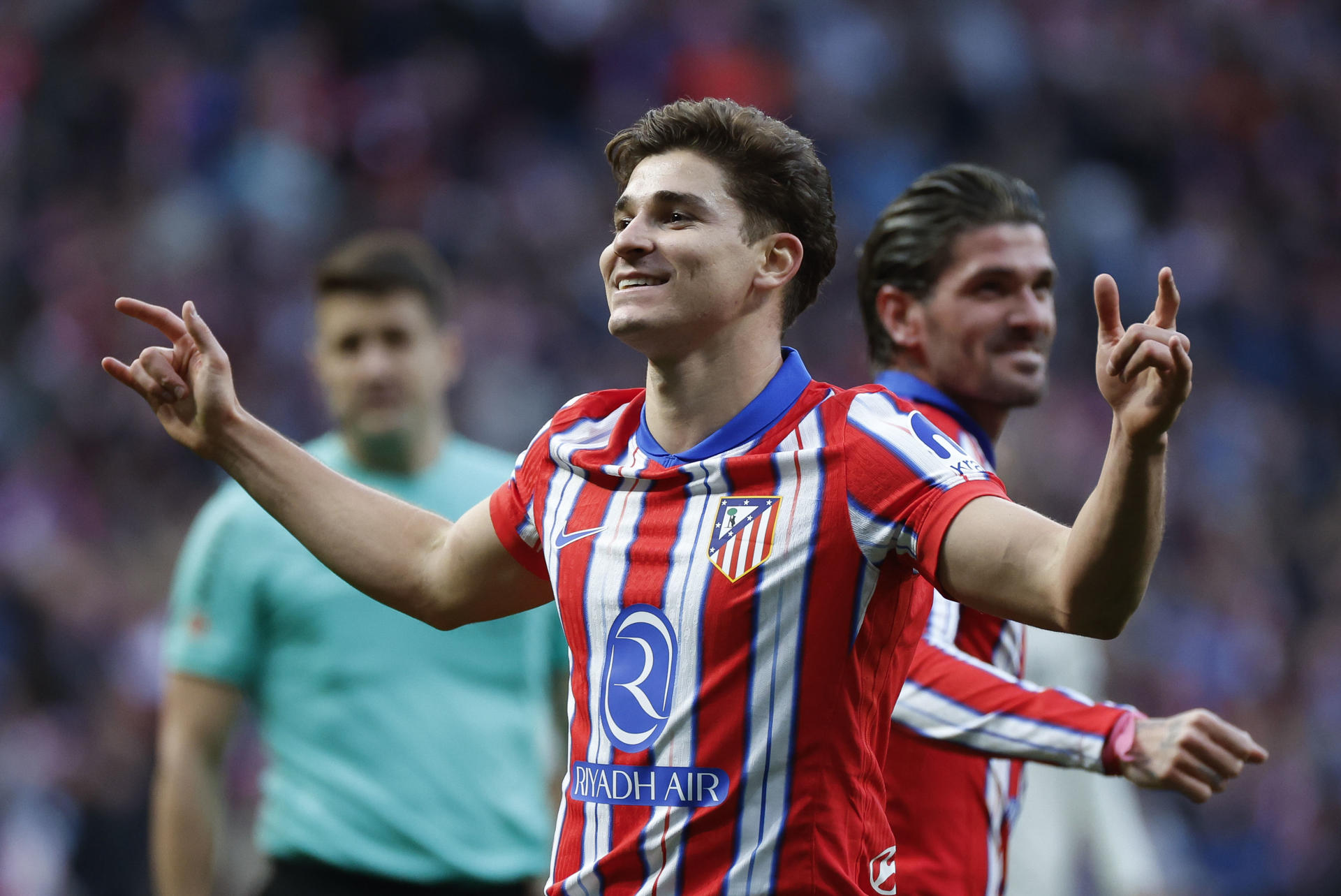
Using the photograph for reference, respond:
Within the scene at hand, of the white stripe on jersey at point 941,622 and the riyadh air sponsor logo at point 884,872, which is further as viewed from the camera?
the white stripe on jersey at point 941,622

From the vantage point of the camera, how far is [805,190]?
2938 mm

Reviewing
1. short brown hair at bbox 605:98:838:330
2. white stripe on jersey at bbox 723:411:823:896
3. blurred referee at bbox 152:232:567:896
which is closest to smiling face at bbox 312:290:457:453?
blurred referee at bbox 152:232:567:896

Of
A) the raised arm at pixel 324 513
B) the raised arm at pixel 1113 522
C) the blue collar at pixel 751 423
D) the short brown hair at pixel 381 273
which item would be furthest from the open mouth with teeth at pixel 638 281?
the short brown hair at pixel 381 273

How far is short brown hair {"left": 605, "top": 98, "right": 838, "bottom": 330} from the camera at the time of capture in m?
2.88

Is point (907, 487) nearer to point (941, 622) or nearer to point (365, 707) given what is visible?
point (941, 622)

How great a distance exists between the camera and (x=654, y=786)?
2.55 meters

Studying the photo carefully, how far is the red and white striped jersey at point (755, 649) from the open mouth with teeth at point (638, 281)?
31cm

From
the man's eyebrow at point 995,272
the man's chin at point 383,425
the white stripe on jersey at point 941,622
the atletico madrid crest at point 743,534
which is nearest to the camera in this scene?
the atletico madrid crest at point 743,534

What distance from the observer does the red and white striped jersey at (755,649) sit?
2.50 m

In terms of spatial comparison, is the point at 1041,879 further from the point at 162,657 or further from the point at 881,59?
the point at 881,59

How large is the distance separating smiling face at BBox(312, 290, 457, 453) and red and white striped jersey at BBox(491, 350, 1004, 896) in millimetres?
2303

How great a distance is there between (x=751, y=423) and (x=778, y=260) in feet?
1.15

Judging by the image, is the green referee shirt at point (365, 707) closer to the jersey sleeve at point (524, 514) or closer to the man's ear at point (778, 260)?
the jersey sleeve at point (524, 514)

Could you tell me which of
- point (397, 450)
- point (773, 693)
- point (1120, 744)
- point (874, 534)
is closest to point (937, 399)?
point (1120, 744)
